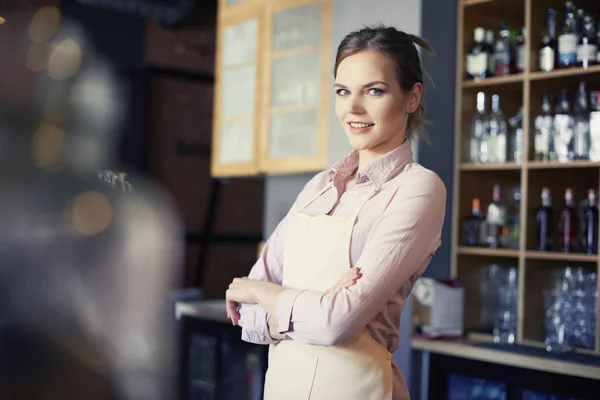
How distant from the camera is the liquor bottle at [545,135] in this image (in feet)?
8.41

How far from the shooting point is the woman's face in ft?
4.19

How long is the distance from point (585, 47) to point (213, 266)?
150cm

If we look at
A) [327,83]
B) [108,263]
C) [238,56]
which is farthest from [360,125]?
[238,56]

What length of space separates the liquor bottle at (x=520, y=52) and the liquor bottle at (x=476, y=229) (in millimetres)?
501

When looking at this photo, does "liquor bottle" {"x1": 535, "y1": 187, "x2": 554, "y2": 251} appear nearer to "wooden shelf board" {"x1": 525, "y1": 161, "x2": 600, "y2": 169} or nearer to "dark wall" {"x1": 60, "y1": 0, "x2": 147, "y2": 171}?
"wooden shelf board" {"x1": 525, "y1": 161, "x2": 600, "y2": 169}

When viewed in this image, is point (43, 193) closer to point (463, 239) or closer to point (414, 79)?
point (414, 79)

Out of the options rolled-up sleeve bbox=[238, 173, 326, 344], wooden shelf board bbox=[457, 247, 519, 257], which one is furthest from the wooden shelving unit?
rolled-up sleeve bbox=[238, 173, 326, 344]

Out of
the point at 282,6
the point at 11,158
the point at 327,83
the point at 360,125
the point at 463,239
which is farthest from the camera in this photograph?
the point at 282,6

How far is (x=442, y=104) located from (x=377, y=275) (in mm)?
1678

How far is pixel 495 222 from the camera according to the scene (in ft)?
8.94

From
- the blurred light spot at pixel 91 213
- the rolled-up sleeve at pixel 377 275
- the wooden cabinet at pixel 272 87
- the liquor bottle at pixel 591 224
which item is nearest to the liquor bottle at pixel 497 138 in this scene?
the liquor bottle at pixel 591 224

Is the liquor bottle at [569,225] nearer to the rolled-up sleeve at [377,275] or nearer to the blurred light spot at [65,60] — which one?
the rolled-up sleeve at [377,275]

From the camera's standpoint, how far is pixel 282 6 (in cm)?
321

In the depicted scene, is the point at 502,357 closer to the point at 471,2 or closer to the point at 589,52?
the point at 589,52
